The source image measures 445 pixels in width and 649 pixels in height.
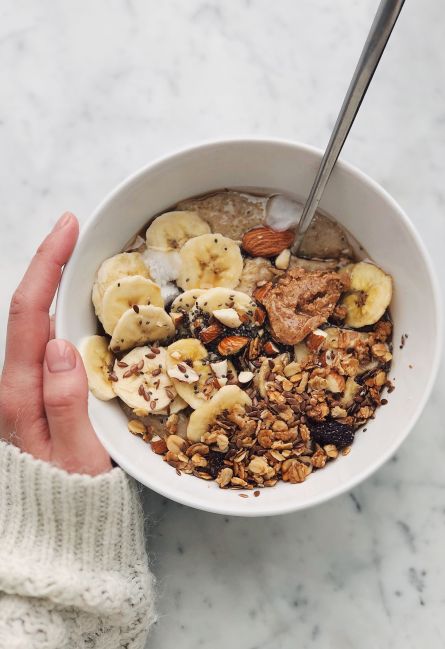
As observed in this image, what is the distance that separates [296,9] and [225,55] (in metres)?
0.17

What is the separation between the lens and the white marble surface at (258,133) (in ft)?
4.37

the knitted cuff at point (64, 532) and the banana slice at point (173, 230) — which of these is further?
the banana slice at point (173, 230)

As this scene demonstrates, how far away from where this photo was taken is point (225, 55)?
1386mm

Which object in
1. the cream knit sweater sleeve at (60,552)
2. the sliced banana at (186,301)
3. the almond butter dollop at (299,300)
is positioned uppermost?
the almond butter dollop at (299,300)

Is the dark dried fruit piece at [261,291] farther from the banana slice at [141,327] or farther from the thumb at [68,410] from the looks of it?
the thumb at [68,410]

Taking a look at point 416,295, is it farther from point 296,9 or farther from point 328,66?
point 296,9

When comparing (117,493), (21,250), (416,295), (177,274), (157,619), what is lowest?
(157,619)

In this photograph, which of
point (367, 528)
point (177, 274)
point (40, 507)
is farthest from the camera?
point (367, 528)

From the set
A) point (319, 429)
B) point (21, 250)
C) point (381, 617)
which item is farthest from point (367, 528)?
point (21, 250)

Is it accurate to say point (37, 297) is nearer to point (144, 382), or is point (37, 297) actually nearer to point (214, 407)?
point (144, 382)

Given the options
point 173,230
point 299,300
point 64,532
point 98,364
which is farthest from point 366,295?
point 64,532

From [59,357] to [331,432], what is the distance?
1.51ft

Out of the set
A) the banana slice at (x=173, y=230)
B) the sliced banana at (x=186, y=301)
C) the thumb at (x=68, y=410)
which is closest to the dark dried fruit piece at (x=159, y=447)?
the thumb at (x=68, y=410)

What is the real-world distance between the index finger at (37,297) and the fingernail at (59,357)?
0.08m
